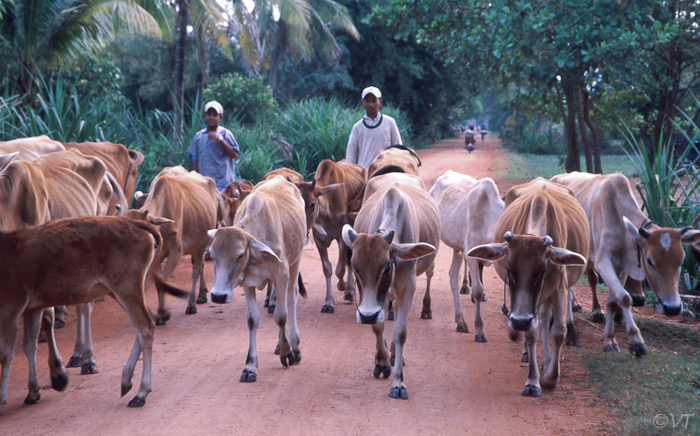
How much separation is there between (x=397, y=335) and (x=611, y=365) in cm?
211

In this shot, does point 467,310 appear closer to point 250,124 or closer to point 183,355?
point 183,355

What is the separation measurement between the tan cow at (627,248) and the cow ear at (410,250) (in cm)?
239

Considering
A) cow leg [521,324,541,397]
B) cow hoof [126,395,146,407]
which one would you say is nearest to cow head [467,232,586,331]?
cow leg [521,324,541,397]

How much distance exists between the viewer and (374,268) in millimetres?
4750

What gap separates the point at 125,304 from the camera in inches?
196

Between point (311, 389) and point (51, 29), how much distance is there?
1050 cm

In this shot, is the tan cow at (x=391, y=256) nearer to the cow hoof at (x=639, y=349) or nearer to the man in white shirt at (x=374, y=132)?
the cow hoof at (x=639, y=349)

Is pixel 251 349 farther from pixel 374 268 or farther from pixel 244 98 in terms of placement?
pixel 244 98

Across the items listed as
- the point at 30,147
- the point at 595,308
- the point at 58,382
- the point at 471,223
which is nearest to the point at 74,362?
the point at 58,382

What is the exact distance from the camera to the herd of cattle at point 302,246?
483 centimetres

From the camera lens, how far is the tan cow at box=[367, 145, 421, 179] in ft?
24.8

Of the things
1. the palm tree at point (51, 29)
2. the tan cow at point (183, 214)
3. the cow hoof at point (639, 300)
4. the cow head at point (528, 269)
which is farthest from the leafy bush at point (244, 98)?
the cow head at point (528, 269)

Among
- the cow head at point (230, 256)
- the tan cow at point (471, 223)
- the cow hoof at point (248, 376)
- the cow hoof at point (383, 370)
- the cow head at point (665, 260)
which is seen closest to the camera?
the cow head at point (230, 256)

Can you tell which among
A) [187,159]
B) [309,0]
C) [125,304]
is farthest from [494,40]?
[309,0]
